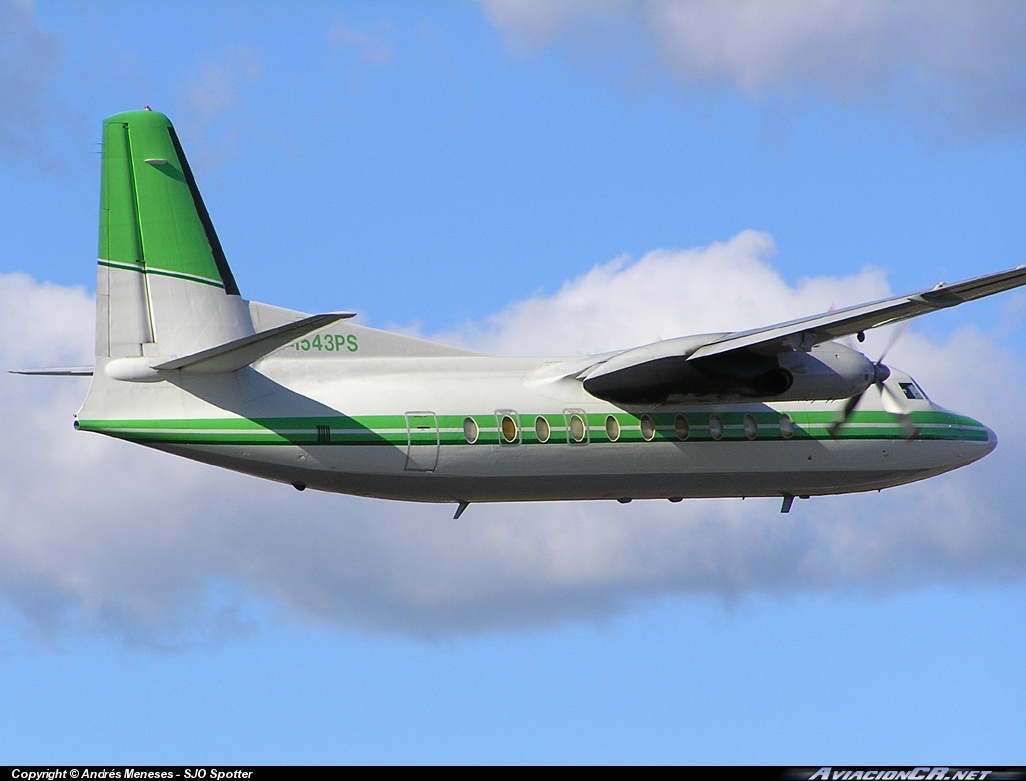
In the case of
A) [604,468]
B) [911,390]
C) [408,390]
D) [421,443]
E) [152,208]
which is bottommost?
[604,468]

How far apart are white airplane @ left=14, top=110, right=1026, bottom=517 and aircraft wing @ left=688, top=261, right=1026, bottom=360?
42 millimetres

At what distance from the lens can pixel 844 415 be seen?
25.8m

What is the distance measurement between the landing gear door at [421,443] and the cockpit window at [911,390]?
9.70m

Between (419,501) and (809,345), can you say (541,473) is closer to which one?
(419,501)

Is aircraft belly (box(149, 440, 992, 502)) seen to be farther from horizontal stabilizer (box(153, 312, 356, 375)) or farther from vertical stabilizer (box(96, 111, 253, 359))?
vertical stabilizer (box(96, 111, 253, 359))

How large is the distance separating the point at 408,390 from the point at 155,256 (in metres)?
4.27

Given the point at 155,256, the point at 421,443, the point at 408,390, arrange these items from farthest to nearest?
the point at 408,390 < the point at 421,443 < the point at 155,256

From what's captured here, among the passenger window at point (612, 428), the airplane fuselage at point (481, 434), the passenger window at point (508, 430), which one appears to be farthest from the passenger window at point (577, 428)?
the passenger window at point (508, 430)

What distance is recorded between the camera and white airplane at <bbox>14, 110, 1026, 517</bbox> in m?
21.0

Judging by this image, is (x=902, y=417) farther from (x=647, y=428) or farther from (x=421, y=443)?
(x=421, y=443)

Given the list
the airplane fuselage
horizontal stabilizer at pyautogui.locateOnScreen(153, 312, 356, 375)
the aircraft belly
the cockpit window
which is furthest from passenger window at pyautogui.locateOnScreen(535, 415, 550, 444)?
the cockpit window

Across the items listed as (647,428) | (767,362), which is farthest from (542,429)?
(767,362)

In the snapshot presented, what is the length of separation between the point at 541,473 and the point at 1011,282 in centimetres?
779

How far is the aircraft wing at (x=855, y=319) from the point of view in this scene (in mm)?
21875
